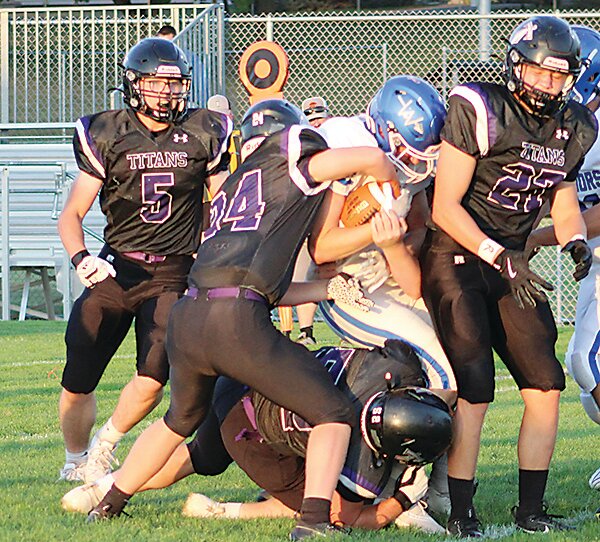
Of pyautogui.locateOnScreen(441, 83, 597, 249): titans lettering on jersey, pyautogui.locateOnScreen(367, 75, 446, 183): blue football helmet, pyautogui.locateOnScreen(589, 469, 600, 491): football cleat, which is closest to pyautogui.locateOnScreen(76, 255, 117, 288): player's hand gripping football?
pyautogui.locateOnScreen(367, 75, 446, 183): blue football helmet

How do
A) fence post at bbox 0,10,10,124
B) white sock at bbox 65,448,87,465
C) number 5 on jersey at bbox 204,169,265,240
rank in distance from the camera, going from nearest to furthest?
number 5 on jersey at bbox 204,169,265,240 < white sock at bbox 65,448,87,465 < fence post at bbox 0,10,10,124

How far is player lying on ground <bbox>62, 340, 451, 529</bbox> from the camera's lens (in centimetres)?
446

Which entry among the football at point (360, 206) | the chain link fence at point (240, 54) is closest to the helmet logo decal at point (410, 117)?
the football at point (360, 206)

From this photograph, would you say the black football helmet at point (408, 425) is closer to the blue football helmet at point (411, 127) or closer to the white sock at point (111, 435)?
the blue football helmet at point (411, 127)

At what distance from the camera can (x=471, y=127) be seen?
4531mm

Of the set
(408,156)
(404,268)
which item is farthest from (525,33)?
(404,268)

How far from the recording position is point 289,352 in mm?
4297

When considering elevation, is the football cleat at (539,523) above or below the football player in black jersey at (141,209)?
below

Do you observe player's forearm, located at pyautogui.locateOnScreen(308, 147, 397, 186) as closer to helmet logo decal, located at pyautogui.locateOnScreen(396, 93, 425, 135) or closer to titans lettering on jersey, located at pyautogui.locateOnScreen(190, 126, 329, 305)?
titans lettering on jersey, located at pyautogui.locateOnScreen(190, 126, 329, 305)

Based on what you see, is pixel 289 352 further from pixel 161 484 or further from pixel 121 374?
pixel 121 374

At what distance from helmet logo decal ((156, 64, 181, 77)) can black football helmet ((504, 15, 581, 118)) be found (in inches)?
59.4

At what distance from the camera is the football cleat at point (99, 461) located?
17.7 feet

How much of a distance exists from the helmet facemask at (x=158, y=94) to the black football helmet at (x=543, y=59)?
1.52m

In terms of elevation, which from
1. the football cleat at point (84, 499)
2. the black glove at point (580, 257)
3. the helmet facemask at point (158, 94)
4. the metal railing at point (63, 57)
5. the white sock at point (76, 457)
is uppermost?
the helmet facemask at point (158, 94)
